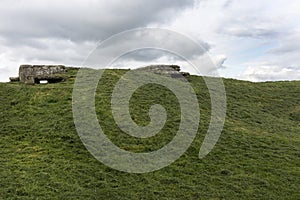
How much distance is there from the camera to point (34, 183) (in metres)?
20.4

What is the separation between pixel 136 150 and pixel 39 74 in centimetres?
2218

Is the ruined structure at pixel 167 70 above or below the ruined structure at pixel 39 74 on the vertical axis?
above

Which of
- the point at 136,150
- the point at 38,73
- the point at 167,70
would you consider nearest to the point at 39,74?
the point at 38,73

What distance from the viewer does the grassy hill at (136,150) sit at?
816 inches

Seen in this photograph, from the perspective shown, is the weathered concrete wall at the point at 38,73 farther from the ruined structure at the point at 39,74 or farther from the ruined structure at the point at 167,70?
the ruined structure at the point at 167,70

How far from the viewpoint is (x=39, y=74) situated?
143 feet

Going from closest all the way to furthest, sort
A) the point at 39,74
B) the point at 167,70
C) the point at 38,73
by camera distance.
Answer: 1. the point at 39,74
2. the point at 38,73
3. the point at 167,70

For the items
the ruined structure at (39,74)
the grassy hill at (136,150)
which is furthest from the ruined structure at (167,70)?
the ruined structure at (39,74)

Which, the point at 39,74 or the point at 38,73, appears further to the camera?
the point at 38,73

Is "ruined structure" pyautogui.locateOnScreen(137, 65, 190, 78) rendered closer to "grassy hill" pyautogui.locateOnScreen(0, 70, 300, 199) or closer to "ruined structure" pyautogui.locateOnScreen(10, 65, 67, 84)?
"grassy hill" pyautogui.locateOnScreen(0, 70, 300, 199)

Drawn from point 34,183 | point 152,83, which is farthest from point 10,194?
point 152,83

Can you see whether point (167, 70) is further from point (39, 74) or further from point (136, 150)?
point (136, 150)

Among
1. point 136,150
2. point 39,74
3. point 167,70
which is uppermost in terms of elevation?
point 167,70

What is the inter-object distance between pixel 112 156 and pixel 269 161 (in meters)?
11.0
